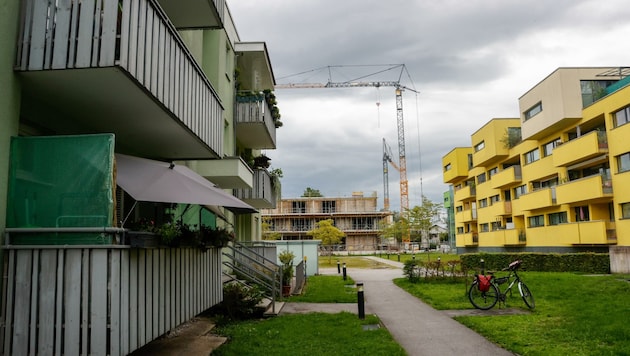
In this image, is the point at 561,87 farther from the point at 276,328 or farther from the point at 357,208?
the point at 357,208

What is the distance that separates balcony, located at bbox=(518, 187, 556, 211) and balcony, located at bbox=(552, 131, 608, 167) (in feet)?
9.20

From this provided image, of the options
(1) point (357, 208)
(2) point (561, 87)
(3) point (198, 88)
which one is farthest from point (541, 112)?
(1) point (357, 208)

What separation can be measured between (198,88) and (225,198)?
2.20 m

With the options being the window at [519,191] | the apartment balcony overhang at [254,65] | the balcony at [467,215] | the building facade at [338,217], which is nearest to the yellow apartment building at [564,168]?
the window at [519,191]

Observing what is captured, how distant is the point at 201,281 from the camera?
8586 millimetres

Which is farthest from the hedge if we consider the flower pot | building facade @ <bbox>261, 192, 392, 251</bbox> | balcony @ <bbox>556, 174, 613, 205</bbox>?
building facade @ <bbox>261, 192, 392, 251</bbox>

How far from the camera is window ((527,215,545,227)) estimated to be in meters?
39.4

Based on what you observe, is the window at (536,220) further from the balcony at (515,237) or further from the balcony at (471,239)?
the balcony at (471,239)

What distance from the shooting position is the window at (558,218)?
3578 centimetres

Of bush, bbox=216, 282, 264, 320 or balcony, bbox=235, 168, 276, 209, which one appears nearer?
bush, bbox=216, 282, 264, 320

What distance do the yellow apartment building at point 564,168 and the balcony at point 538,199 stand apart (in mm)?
74

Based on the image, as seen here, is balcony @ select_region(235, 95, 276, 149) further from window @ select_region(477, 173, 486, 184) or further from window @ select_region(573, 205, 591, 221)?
window @ select_region(477, 173, 486, 184)

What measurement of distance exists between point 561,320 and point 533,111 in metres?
30.4

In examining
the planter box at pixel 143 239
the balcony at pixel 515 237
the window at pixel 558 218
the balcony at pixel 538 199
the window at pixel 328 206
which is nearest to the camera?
the planter box at pixel 143 239
